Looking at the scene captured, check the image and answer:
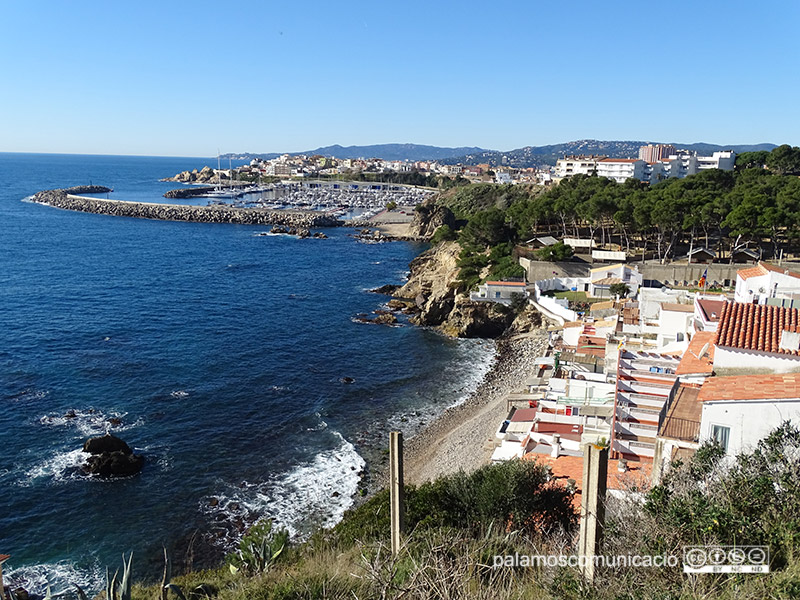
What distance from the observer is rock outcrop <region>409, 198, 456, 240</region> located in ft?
244

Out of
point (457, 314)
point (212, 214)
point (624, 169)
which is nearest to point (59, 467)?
point (457, 314)

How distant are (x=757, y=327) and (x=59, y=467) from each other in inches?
A: 824

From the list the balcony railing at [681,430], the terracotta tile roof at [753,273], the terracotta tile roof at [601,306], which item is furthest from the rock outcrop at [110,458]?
the terracotta tile roof at [753,273]

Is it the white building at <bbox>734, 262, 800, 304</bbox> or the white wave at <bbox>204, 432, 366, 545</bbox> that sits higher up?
the white building at <bbox>734, 262, 800, 304</bbox>

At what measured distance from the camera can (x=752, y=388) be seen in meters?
10.6

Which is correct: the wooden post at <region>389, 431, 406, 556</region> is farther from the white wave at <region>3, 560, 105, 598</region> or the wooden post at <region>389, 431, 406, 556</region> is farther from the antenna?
the antenna

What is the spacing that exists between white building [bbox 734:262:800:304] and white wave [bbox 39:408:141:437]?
2361 centimetres

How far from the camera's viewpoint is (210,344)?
3170 cm

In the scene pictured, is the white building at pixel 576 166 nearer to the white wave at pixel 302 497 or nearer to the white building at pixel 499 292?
the white building at pixel 499 292

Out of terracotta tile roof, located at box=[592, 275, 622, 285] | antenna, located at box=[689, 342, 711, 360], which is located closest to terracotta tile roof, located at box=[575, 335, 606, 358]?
antenna, located at box=[689, 342, 711, 360]

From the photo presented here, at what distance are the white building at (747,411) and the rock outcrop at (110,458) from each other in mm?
17147

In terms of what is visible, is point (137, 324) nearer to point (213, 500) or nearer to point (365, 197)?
point (213, 500)

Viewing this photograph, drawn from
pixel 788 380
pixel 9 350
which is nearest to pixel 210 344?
pixel 9 350

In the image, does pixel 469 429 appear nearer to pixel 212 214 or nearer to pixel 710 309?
pixel 710 309
